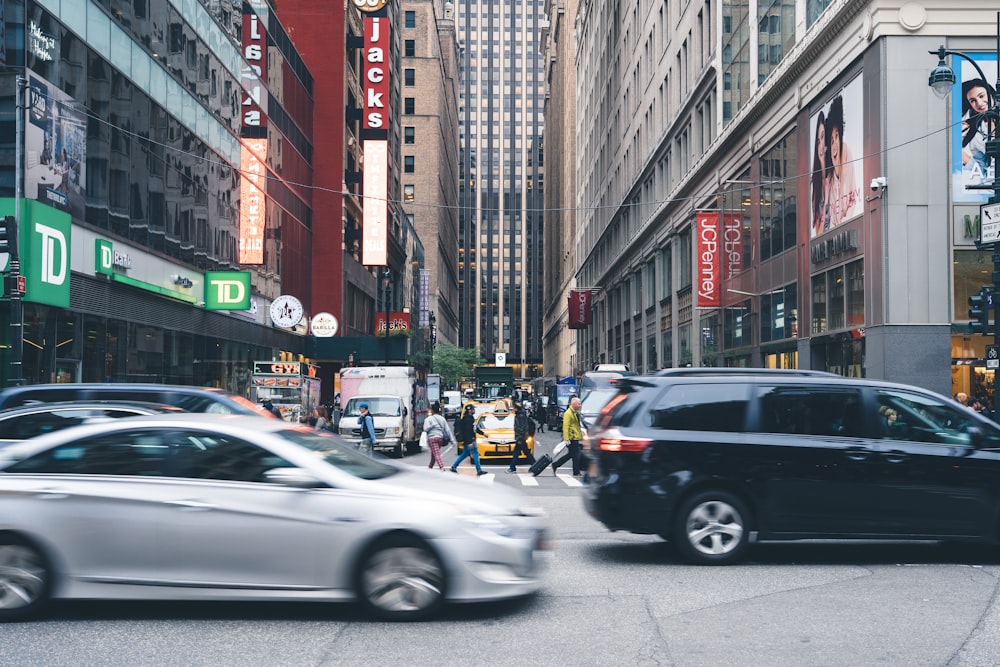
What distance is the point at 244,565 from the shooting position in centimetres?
729

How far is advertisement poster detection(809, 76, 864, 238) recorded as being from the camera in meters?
25.7

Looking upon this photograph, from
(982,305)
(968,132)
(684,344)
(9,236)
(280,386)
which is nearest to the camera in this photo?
(9,236)

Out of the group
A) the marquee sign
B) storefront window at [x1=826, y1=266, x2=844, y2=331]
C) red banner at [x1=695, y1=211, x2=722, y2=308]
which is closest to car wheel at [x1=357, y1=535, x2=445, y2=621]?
storefront window at [x1=826, y1=266, x2=844, y2=331]

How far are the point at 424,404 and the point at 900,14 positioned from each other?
25.7 m

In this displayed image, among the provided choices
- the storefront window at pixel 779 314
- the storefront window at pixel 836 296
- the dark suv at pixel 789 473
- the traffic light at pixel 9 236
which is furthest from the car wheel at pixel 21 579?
the storefront window at pixel 779 314

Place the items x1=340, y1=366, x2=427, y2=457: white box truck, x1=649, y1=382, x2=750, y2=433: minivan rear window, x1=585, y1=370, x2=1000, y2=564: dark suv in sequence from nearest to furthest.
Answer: x1=585, y1=370, x2=1000, y2=564: dark suv < x1=649, y1=382, x2=750, y2=433: minivan rear window < x1=340, y1=366, x2=427, y2=457: white box truck

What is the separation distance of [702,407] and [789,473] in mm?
1026

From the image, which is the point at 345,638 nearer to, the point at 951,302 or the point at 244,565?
the point at 244,565

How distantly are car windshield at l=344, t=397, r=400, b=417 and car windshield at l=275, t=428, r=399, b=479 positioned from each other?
77.0ft

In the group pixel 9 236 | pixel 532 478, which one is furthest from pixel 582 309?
pixel 9 236

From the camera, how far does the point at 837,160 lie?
1072 inches

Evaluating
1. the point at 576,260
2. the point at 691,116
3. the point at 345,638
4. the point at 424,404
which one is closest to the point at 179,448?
the point at 345,638

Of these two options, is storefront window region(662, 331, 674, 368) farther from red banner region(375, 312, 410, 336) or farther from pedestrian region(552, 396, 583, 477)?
pedestrian region(552, 396, 583, 477)

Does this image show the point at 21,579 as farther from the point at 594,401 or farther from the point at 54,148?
the point at 594,401
